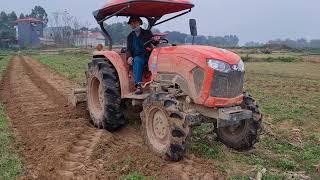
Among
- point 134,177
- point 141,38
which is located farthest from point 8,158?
point 141,38

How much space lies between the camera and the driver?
25.3ft

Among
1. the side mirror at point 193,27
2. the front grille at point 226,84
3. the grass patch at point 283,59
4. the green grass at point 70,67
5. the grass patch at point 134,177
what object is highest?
the side mirror at point 193,27

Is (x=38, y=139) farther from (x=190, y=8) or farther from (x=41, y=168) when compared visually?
(x=190, y=8)

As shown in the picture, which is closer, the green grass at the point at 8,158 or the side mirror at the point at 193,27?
the green grass at the point at 8,158

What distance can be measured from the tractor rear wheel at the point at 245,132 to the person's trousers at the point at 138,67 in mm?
1719

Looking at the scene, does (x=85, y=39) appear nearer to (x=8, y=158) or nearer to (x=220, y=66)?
(x=8, y=158)

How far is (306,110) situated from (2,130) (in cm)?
712

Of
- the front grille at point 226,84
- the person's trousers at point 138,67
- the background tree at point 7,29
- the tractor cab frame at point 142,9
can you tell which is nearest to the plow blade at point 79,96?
the tractor cab frame at point 142,9

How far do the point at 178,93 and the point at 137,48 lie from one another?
1.42 meters

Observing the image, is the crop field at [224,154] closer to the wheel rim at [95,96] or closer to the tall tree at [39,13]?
the wheel rim at [95,96]

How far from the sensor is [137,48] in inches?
305

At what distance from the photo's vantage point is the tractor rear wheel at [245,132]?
694 cm

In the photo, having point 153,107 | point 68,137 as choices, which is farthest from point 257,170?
point 68,137

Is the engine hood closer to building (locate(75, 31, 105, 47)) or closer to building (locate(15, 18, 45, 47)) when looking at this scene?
building (locate(75, 31, 105, 47))
